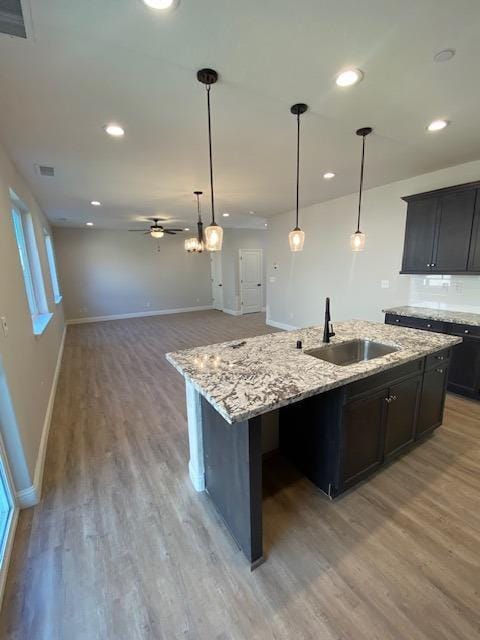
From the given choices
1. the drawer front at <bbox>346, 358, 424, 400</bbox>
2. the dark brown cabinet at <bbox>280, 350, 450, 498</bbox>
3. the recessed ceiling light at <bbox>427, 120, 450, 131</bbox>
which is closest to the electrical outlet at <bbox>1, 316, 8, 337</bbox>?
the dark brown cabinet at <bbox>280, 350, 450, 498</bbox>

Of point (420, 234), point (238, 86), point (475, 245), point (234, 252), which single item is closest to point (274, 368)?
point (238, 86)

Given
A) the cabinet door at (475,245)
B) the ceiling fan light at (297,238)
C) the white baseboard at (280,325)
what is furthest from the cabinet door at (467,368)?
the white baseboard at (280,325)

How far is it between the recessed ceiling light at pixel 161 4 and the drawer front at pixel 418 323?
3.61 metres

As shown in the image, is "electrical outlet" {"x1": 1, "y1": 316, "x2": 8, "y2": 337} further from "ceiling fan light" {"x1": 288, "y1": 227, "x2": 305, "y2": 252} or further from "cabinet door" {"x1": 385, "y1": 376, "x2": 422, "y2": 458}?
"cabinet door" {"x1": 385, "y1": 376, "x2": 422, "y2": 458}

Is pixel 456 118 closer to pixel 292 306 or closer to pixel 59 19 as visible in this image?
pixel 59 19

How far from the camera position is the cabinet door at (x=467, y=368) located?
3.05 metres

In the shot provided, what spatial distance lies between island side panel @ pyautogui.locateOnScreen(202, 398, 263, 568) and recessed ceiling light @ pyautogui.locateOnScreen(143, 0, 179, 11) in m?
1.89

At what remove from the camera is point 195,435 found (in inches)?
77.2

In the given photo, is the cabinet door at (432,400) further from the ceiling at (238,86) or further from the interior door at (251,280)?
the interior door at (251,280)

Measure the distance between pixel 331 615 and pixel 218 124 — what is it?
10.4 ft

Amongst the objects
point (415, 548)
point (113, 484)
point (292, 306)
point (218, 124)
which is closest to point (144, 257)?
point (292, 306)

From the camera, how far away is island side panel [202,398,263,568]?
1411 mm

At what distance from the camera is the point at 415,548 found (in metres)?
1.59

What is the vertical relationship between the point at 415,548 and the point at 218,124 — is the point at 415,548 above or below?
below
